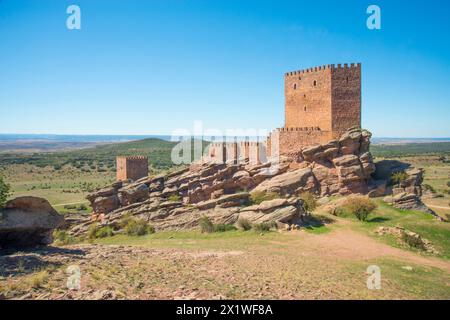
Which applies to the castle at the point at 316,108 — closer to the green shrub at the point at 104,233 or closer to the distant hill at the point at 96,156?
the green shrub at the point at 104,233

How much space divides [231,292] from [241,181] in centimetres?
1958

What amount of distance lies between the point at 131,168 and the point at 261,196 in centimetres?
1401

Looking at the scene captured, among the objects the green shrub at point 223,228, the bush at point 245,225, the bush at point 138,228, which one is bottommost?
the bush at point 138,228

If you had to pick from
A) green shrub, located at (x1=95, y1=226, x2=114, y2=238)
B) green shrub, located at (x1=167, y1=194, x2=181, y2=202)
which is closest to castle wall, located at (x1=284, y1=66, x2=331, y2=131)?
green shrub, located at (x1=167, y1=194, x2=181, y2=202)

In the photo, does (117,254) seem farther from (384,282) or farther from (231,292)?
(384,282)

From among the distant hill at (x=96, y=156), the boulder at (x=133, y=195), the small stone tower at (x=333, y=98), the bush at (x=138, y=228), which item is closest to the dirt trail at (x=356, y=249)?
the bush at (x=138, y=228)

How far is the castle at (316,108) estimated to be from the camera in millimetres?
27453

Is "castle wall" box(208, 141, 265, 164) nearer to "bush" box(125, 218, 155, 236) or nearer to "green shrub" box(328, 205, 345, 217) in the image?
A: "green shrub" box(328, 205, 345, 217)

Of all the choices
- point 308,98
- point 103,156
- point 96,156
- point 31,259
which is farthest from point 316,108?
point 96,156

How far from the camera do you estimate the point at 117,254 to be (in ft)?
41.3

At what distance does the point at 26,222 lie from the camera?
1194 centimetres

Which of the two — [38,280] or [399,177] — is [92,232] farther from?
[399,177]
